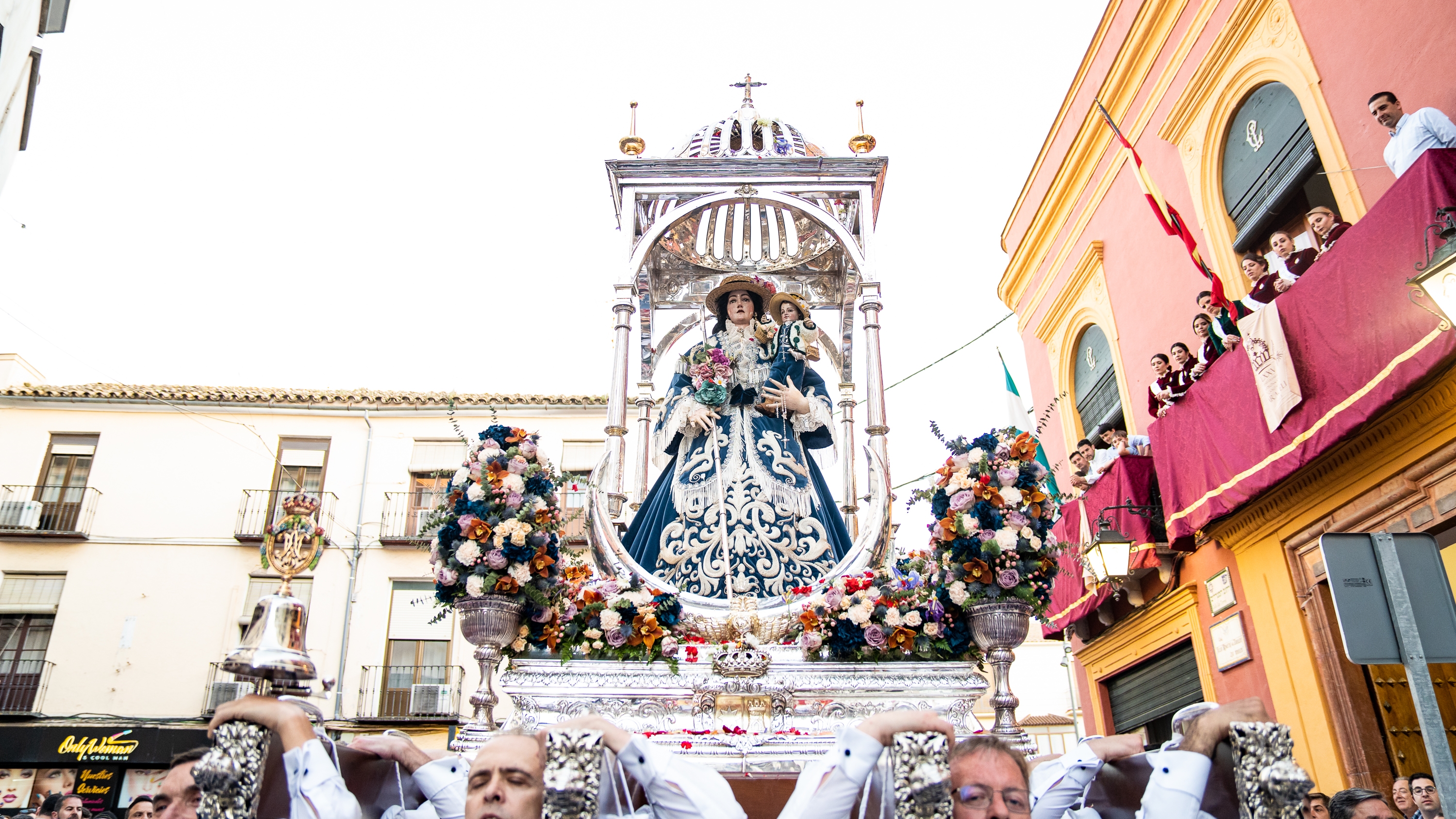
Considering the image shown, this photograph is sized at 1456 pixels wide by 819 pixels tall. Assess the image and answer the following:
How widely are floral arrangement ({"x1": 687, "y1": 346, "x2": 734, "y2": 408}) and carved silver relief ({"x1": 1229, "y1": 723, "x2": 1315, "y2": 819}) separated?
4.10 m

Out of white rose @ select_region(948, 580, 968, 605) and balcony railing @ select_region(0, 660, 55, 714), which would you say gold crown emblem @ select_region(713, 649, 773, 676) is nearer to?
white rose @ select_region(948, 580, 968, 605)

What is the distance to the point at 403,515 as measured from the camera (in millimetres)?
17641

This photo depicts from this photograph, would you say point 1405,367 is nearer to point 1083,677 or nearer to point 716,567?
point 716,567

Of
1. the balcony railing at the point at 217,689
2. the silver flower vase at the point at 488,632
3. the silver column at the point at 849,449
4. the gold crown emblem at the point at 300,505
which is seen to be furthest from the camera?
the balcony railing at the point at 217,689

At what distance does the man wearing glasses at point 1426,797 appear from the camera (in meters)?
4.73

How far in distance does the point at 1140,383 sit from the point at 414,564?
12.8 meters

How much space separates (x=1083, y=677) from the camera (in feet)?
38.6

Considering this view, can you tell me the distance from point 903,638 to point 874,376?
1804mm

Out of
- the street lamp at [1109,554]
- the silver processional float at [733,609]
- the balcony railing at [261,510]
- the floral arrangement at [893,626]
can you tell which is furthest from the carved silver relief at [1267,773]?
the balcony railing at [261,510]

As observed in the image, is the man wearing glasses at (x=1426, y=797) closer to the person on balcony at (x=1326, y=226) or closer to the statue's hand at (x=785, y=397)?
the person on balcony at (x=1326, y=226)

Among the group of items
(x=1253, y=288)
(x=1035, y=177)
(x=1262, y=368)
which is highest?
(x=1035, y=177)

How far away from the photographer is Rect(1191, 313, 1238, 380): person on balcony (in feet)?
25.7

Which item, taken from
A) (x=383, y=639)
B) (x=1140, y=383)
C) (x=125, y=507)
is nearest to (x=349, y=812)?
(x=1140, y=383)

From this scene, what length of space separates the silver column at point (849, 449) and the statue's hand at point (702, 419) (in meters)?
1.09
